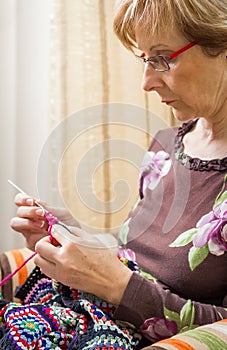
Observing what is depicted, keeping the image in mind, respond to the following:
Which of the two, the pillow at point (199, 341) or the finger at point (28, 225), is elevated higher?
the finger at point (28, 225)

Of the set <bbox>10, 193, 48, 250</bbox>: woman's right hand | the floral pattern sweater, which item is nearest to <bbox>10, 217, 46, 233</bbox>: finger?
<bbox>10, 193, 48, 250</bbox>: woman's right hand

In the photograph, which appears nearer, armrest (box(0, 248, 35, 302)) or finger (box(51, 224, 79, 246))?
finger (box(51, 224, 79, 246))

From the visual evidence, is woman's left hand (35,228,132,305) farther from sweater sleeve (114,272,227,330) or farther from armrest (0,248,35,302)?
armrest (0,248,35,302)

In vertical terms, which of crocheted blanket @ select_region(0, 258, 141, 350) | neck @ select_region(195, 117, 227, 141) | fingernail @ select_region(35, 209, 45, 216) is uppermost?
neck @ select_region(195, 117, 227, 141)

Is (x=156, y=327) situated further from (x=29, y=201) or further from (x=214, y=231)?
(x=29, y=201)

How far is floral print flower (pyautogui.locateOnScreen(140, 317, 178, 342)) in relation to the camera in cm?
129

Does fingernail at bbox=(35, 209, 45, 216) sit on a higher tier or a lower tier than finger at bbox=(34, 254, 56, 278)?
higher

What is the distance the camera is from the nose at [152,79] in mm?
1372

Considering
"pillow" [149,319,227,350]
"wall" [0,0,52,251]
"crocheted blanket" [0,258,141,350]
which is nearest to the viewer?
"pillow" [149,319,227,350]

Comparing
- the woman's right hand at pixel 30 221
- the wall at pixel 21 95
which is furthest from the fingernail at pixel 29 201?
the wall at pixel 21 95

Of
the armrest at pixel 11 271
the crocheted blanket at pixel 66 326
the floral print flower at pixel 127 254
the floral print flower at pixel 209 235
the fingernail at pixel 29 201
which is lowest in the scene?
the armrest at pixel 11 271

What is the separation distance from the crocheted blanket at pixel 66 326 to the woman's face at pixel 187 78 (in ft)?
1.41

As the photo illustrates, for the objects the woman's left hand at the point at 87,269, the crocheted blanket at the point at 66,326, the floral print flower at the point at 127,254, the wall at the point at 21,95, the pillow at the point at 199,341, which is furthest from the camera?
the wall at the point at 21,95

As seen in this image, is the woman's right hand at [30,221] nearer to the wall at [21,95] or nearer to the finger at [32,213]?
the finger at [32,213]
